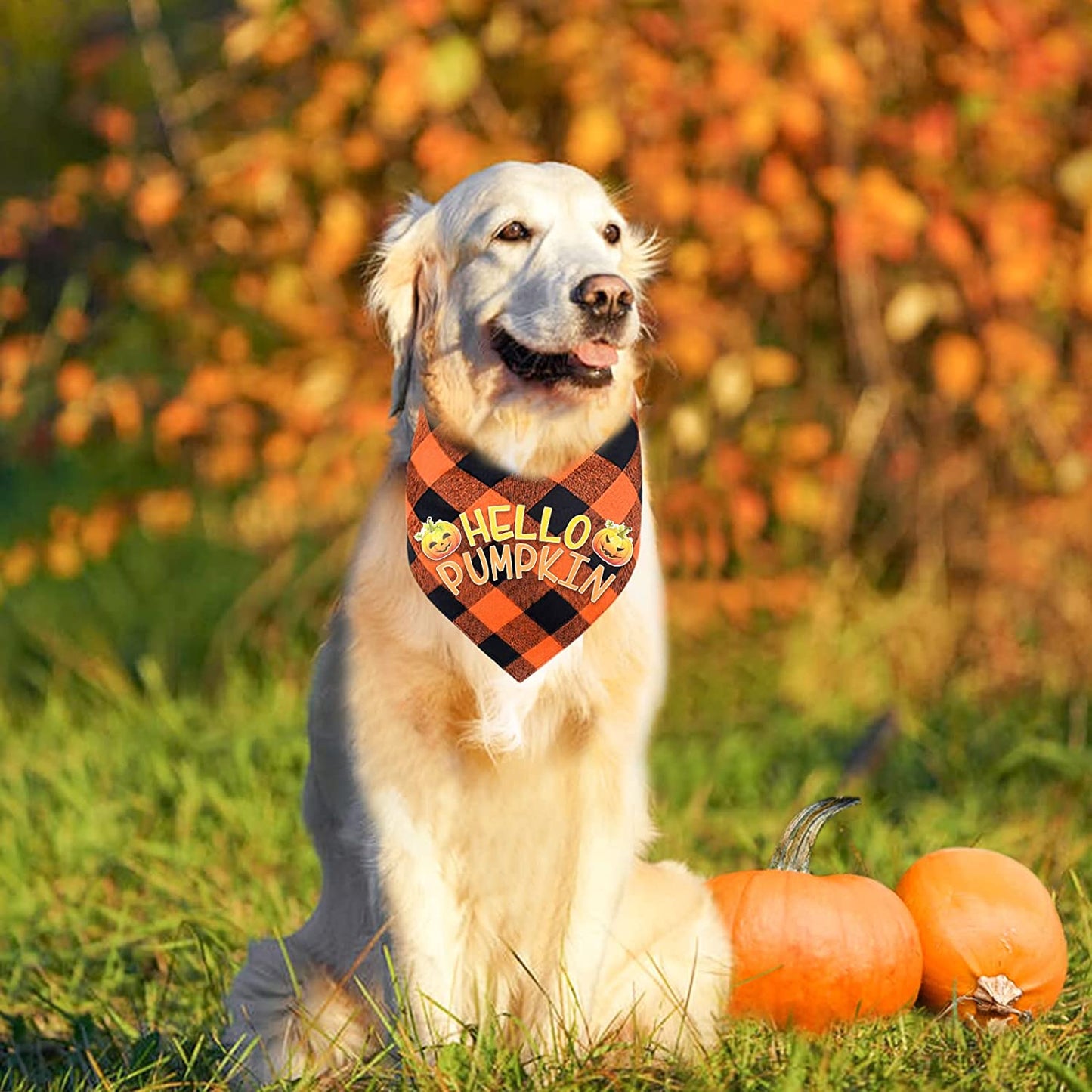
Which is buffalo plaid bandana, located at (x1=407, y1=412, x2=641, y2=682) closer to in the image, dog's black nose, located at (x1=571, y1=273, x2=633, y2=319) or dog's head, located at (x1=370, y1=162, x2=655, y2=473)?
dog's head, located at (x1=370, y1=162, x2=655, y2=473)

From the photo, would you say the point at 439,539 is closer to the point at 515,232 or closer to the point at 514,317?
the point at 514,317

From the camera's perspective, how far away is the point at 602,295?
2.18 metres

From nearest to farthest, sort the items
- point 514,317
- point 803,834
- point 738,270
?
point 514,317
point 803,834
point 738,270

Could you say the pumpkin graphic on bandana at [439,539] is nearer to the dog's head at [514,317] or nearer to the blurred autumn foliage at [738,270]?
the dog's head at [514,317]

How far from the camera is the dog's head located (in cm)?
225

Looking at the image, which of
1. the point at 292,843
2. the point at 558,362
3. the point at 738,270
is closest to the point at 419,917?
the point at 558,362

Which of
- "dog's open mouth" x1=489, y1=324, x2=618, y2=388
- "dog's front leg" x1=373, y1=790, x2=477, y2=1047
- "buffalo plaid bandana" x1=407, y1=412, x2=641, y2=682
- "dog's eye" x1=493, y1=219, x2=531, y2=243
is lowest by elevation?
"dog's front leg" x1=373, y1=790, x2=477, y2=1047

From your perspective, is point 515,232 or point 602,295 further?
point 515,232

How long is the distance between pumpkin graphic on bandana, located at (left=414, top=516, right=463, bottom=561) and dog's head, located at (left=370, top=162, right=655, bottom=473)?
149 mm

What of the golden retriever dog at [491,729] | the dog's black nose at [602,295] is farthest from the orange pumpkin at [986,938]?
the dog's black nose at [602,295]

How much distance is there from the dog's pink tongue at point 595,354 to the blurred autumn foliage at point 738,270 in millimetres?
2118

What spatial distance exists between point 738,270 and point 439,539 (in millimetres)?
2773

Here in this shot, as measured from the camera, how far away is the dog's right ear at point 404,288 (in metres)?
2.41

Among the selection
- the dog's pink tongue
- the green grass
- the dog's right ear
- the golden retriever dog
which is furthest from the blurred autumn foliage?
the dog's pink tongue
